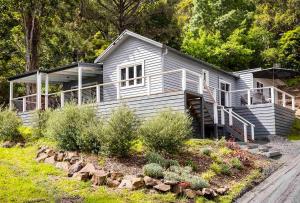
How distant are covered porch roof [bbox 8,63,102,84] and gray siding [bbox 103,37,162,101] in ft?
3.13

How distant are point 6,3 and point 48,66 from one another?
8.85 metres

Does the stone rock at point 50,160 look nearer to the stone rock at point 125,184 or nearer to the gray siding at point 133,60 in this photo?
the stone rock at point 125,184

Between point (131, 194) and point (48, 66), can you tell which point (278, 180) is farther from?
point (48, 66)

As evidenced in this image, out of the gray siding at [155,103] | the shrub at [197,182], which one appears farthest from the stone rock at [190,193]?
the gray siding at [155,103]

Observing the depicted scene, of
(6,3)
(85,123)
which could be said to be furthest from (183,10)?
(85,123)

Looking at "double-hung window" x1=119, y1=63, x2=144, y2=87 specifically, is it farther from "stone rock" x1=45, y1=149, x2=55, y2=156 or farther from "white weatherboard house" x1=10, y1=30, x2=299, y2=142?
"stone rock" x1=45, y1=149, x2=55, y2=156

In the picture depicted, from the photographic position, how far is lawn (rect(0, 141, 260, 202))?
936 centimetres

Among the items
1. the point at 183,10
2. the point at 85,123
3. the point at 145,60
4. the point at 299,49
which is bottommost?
the point at 85,123

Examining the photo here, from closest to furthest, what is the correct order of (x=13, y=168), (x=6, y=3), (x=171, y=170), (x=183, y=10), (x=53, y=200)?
(x=53, y=200) → (x=171, y=170) → (x=13, y=168) → (x=6, y=3) → (x=183, y=10)

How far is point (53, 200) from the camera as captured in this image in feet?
30.0

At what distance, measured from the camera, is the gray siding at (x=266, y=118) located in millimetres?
22266

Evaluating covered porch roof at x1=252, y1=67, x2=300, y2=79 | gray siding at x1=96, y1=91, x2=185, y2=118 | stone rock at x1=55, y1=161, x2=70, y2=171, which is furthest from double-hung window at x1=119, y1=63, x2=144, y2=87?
stone rock at x1=55, y1=161, x2=70, y2=171

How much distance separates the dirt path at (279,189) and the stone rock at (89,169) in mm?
4106

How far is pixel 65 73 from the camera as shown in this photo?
24.5 meters
